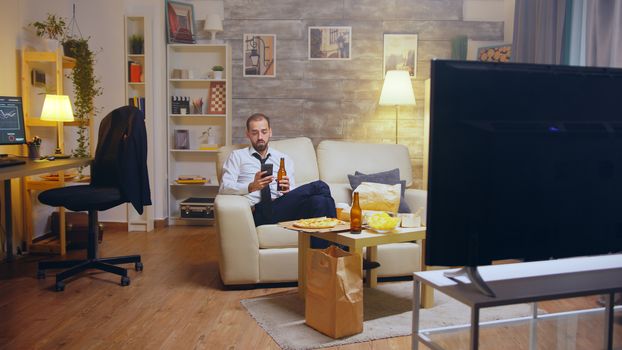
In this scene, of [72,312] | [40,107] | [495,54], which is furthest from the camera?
[495,54]

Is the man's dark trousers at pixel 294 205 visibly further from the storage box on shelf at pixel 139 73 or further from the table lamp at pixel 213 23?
the table lamp at pixel 213 23

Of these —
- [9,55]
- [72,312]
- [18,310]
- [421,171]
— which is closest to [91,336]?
[72,312]

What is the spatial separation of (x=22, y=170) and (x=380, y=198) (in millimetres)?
2091

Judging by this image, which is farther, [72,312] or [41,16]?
[41,16]

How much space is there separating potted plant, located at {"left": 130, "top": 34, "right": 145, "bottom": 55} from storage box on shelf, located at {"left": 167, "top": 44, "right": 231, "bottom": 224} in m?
0.30

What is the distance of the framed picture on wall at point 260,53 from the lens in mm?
5707

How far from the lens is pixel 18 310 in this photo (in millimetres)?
3020

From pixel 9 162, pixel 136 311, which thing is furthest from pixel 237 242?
pixel 9 162

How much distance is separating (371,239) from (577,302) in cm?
131

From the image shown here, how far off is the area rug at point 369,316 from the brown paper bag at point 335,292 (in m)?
0.05

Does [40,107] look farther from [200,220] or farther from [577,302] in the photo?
[577,302]

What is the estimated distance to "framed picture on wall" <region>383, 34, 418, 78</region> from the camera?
5668mm

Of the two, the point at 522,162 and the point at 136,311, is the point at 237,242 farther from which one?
the point at 522,162

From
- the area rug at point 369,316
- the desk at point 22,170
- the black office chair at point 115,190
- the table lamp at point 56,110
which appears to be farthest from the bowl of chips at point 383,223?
the table lamp at point 56,110
